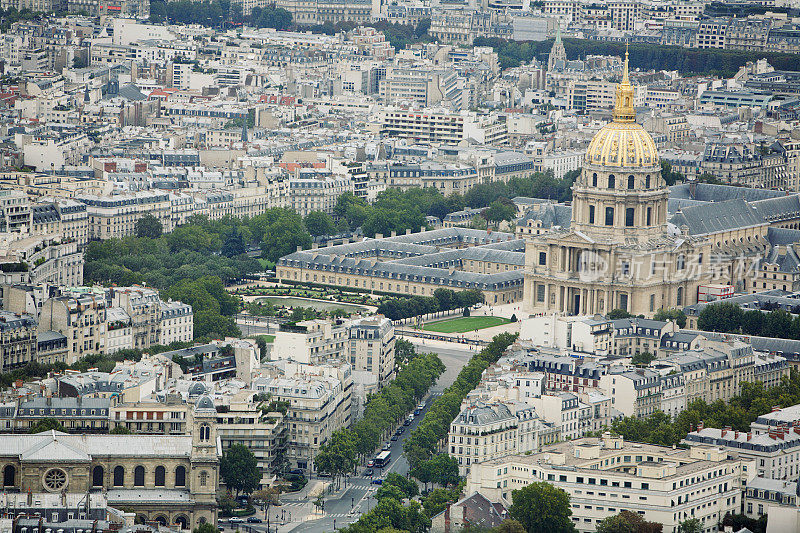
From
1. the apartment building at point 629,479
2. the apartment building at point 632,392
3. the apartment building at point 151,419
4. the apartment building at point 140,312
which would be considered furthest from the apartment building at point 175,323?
the apartment building at point 629,479

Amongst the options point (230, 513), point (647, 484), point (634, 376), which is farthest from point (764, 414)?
point (230, 513)

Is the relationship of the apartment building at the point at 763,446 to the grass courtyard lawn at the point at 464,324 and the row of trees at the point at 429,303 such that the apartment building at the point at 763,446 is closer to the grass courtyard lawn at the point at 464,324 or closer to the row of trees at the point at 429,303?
the grass courtyard lawn at the point at 464,324

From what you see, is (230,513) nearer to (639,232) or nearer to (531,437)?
(531,437)

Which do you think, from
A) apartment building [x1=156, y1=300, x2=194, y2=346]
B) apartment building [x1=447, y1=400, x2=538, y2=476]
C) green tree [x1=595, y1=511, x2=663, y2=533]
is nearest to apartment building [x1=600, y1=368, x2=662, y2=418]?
apartment building [x1=447, y1=400, x2=538, y2=476]

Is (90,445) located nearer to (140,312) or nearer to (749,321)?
(140,312)

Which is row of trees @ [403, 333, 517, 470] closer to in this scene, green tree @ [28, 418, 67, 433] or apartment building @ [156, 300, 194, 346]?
green tree @ [28, 418, 67, 433]

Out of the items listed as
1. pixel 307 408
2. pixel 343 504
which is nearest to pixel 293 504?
pixel 343 504
